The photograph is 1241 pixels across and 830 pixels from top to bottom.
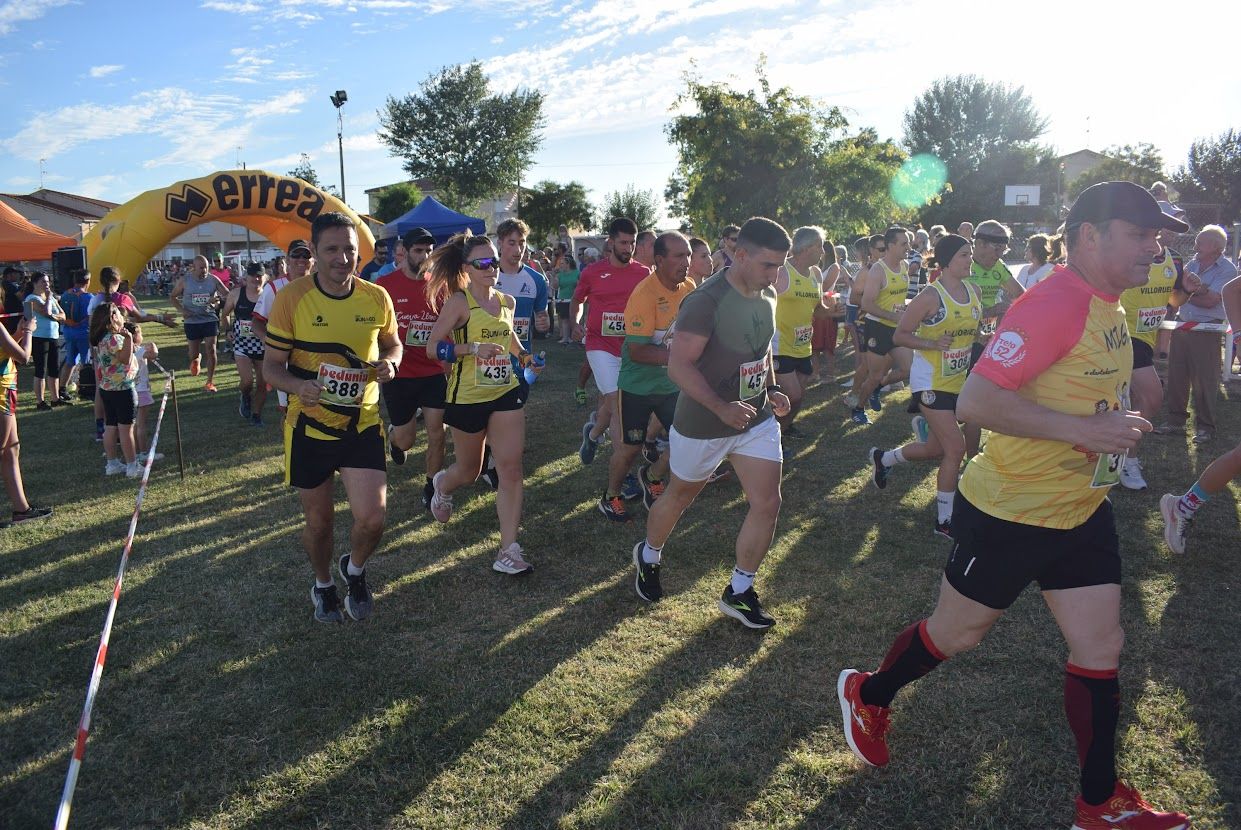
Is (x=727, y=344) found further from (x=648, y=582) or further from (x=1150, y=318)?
(x=1150, y=318)

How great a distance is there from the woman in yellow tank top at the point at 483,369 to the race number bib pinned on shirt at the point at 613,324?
6.38ft

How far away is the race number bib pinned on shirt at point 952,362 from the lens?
5.43 metres

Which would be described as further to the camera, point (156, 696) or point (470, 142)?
point (470, 142)

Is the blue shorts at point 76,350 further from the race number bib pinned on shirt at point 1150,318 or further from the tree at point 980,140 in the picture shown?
the tree at point 980,140

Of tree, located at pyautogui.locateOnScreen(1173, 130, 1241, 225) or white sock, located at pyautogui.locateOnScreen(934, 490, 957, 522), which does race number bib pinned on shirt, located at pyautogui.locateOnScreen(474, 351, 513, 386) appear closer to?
white sock, located at pyautogui.locateOnScreen(934, 490, 957, 522)

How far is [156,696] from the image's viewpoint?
3828mm

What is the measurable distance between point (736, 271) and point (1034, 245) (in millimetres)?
5858

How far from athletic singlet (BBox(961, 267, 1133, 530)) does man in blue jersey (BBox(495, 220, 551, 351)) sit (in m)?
4.26

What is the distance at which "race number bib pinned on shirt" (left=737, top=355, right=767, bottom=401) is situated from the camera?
13.3ft

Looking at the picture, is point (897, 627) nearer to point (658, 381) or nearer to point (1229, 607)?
point (1229, 607)

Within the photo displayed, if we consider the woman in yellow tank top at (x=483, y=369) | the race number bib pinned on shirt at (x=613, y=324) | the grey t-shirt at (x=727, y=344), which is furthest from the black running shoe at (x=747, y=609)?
the race number bib pinned on shirt at (x=613, y=324)

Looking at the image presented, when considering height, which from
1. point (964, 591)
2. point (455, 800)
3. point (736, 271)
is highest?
point (736, 271)

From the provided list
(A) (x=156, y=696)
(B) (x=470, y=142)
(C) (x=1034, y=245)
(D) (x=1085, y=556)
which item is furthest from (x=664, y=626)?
(B) (x=470, y=142)

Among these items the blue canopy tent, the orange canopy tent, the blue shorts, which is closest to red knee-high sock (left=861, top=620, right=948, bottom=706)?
the blue shorts
